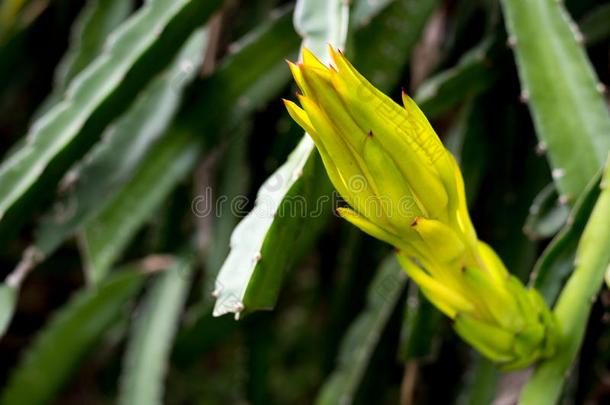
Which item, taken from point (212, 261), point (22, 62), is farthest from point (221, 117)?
point (22, 62)

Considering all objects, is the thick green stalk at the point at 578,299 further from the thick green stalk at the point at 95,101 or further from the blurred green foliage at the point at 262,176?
the thick green stalk at the point at 95,101

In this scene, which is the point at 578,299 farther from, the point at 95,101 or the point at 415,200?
the point at 95,101

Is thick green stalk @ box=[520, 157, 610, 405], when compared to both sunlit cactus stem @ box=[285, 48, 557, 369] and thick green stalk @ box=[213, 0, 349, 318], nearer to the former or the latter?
sunlit cactus stem @ box=[285, 48, 557, 369]

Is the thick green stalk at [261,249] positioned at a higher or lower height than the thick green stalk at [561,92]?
higher

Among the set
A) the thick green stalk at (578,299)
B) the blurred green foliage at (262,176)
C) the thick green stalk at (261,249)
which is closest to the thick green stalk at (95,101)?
the blurred green foliage at (262,176)

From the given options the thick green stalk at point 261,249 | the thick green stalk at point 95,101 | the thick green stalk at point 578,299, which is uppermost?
the thick green stalk at point 95,101
